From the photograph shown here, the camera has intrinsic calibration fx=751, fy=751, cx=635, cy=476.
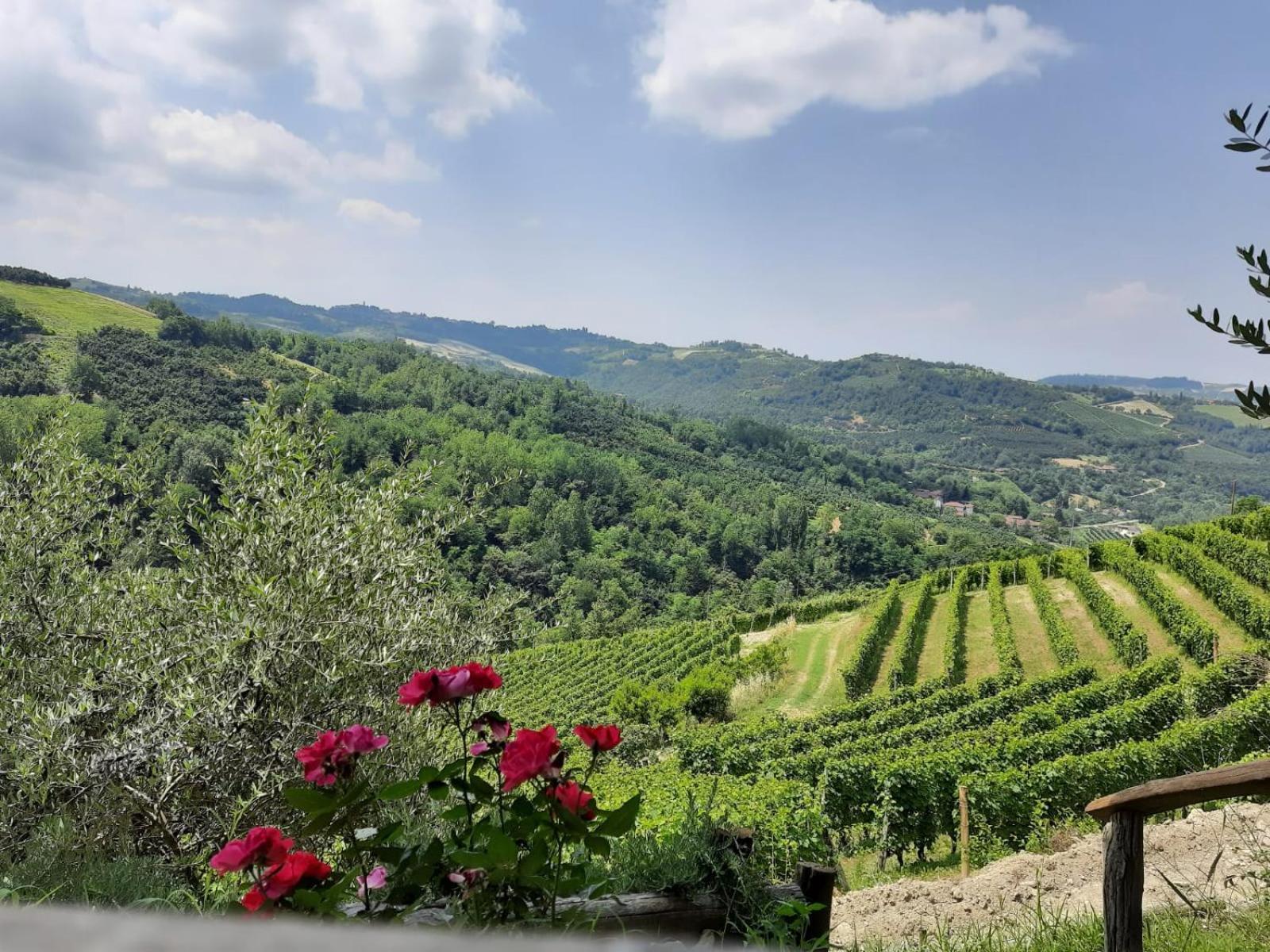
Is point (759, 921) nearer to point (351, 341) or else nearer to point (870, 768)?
point (870, 768)

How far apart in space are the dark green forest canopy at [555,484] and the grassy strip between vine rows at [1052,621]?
44.7m

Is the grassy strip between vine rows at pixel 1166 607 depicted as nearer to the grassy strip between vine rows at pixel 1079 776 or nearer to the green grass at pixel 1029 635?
the green grass at pixel 1029 635

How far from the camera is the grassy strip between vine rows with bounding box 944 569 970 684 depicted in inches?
1405

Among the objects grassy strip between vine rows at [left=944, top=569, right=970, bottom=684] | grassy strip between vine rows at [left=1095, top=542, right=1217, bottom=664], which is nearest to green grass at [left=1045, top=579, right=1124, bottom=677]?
grassy strip between vine rows at [left=1095, top=542, right=1217, bottom=664]

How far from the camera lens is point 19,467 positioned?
6.92 meters

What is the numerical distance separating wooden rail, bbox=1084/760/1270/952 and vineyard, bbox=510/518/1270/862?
201cm

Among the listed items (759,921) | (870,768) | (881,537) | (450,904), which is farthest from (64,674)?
(881,537)

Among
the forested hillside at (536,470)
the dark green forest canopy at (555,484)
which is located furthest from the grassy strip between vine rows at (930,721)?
the dark green forest canopy at (555,484)

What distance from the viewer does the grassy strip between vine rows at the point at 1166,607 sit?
2756 centimetres

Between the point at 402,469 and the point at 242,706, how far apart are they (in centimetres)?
300

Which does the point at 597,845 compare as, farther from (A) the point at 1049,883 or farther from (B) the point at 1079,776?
(B) the point at 1079,776

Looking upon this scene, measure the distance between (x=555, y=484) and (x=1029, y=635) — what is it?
9346 cm

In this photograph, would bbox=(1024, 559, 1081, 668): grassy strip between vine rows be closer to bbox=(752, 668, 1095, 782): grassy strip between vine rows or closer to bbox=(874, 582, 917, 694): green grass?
bbox=(752, 668, 1095, 782): grassy strip between vine rows

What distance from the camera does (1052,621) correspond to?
120ft
